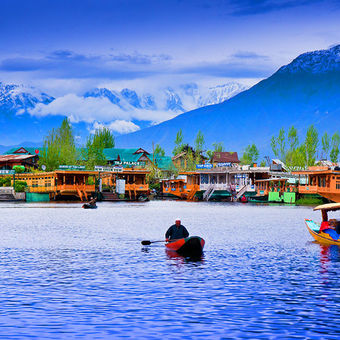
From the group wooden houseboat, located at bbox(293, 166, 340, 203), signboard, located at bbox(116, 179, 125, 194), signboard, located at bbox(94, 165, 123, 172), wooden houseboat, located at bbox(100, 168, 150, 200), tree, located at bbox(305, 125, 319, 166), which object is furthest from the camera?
tree, located at bbox(305, 125, 319, 166)

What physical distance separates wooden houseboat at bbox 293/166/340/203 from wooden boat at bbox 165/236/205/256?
7162 centimetres

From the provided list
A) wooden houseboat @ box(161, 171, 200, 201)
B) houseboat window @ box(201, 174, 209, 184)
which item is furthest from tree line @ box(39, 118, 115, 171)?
houseboat window @ box(201, 174, 209, 184)

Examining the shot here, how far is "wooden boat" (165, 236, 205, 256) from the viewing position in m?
33.9

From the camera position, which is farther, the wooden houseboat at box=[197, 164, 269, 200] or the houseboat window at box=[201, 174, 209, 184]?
the houseboat window at box=[201, 174, 209, 184]

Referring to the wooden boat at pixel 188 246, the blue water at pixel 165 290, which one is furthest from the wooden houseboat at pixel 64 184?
the wooden boat at pixel 188 246

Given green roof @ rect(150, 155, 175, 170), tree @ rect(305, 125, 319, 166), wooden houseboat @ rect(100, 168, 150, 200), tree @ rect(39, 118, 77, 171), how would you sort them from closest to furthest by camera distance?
1. wooden houseboat @ rect(100, 168, 150, 200)
2. tree @ rect(39, 118, 77, 171)
3. tree @ rect(305, 125, 319, 166)
4. green roof @ rect(150, 155, 175, 170)

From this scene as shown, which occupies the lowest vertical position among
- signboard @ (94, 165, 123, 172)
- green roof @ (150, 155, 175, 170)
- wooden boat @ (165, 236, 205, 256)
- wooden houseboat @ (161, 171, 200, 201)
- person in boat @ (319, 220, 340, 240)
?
wooden boat @ (165, 236, 205, 256)

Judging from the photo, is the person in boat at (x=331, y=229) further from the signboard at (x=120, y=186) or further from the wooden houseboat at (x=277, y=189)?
the signboard at (x=120, y=186)

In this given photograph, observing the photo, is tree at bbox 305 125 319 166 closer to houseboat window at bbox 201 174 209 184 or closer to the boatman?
houseboat window at bbox 201 174 209 184

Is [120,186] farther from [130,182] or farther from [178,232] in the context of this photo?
[178,232]

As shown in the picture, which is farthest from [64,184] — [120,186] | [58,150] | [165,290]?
[165,290]

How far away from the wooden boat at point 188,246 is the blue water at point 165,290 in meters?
0.77

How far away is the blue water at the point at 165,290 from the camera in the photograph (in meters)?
18.2

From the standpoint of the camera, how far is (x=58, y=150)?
5827 inches
